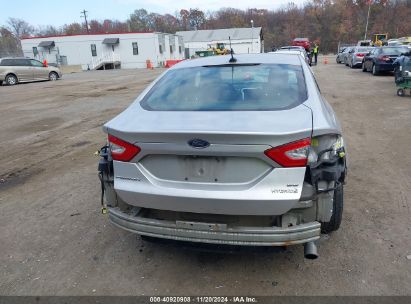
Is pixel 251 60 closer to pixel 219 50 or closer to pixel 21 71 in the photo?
pixel 21 71

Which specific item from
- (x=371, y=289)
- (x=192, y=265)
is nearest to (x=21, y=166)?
(x=192, y=265)

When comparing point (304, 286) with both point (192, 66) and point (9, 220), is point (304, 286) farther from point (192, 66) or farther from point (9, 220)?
point (9, 220)

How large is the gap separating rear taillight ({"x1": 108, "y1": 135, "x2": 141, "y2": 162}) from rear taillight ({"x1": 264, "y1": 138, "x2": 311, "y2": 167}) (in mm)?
1007

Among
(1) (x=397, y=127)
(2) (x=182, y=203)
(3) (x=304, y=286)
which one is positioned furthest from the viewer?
(1) (x=397, y=127)

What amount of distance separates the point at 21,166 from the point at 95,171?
1.48m

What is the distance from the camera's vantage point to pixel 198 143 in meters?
2.65

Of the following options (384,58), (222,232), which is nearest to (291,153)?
(222,232)

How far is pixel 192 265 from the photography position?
3322 millimetres

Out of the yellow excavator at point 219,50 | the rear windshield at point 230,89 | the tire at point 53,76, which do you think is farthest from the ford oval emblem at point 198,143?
the yellow excavator at point 219,50

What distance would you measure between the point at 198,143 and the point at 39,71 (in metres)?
26.3

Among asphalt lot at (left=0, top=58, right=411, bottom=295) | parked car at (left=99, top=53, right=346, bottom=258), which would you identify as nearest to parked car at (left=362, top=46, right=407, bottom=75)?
asphalt lot at (left=0, top=58, right=411, bottom=295)

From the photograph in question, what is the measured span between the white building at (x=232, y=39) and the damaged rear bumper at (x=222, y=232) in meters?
67.8

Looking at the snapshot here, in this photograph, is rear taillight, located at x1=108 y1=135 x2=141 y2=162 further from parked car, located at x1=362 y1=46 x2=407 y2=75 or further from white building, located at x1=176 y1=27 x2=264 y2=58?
white building, located at x1=176 y1=27 x2=264 y2=58

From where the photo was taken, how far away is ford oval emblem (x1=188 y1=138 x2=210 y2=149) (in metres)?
2.64
